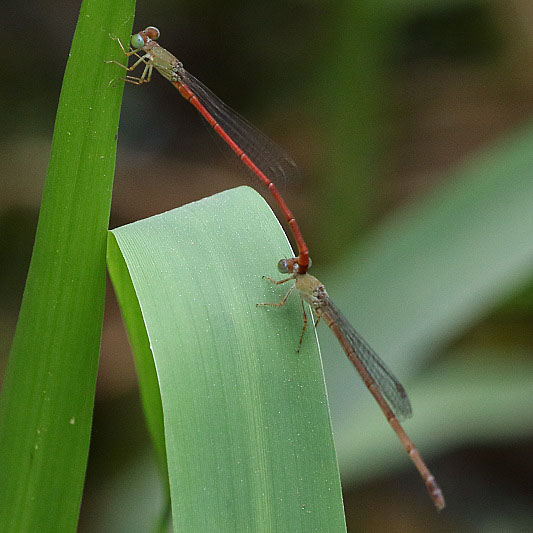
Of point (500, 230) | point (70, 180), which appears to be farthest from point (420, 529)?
point (70, 180)

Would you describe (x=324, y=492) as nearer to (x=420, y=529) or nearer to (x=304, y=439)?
(x=304, y=439)

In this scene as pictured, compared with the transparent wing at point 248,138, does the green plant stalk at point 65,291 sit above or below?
below

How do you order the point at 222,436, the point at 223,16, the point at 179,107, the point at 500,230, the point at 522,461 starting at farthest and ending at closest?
1. the point at 179,107
2. the point at 223,16
3. the point at 522,461
4. the point at 500,230
5. the point at 222,436

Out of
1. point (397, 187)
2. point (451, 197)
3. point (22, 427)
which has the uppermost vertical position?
point (397, 187)

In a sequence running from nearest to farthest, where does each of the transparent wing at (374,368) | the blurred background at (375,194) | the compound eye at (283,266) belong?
the compound eye at (283,266), the transparent wing at (374,368), the blurred background at (375,194)

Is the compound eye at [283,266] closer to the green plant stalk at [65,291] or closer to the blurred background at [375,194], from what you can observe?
the green plant stalk at [65,291]

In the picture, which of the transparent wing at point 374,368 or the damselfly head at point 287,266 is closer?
the damselfly head at point 287,266

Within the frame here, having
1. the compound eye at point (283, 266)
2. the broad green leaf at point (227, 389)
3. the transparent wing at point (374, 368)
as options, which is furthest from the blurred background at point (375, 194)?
the broad green leaf at point (227, 389)
